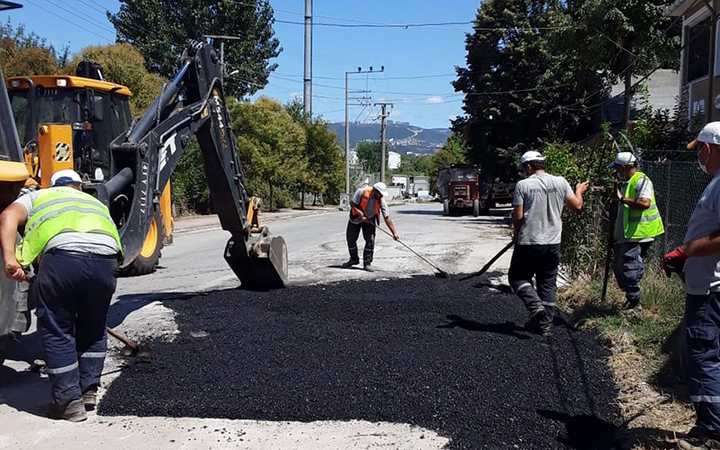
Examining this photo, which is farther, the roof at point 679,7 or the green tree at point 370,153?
the green tree at point 370,153

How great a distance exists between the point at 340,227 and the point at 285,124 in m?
Result: 12.9

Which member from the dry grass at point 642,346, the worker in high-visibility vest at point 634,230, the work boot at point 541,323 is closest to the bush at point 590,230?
the dry grass at point 642,346

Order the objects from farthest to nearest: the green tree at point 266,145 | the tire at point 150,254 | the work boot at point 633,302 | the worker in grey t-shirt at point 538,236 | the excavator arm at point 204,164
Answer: the green tree at point 266,145 < the tire at point 150,254 < the work boot at point 633,302 < the worker in grey t-shirt at point 538,236 < the excavator arm at point 204,164

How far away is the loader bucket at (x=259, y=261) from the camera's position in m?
8.89

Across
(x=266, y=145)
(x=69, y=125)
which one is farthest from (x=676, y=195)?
(x=266, y=145)

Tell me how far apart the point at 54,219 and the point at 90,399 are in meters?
1.28

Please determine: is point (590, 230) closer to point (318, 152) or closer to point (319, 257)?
point (319, 257)

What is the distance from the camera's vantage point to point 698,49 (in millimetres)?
18891

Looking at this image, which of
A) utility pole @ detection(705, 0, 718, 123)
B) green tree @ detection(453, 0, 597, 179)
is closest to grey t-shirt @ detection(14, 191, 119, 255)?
utility pole @ detection(705, 0, 718, 123)

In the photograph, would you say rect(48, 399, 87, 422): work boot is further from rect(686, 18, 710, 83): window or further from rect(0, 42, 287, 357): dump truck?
rect(686, 18, 710, 83): window

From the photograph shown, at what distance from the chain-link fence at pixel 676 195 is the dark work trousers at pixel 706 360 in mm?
5521

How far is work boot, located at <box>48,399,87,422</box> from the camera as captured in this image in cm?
470

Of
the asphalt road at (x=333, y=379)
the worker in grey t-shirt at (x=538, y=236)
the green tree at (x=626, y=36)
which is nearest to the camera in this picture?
the asphalt road at (x=333, y=379)

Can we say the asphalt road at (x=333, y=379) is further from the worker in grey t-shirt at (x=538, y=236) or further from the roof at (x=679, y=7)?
the roof at (x=679, y=7)
